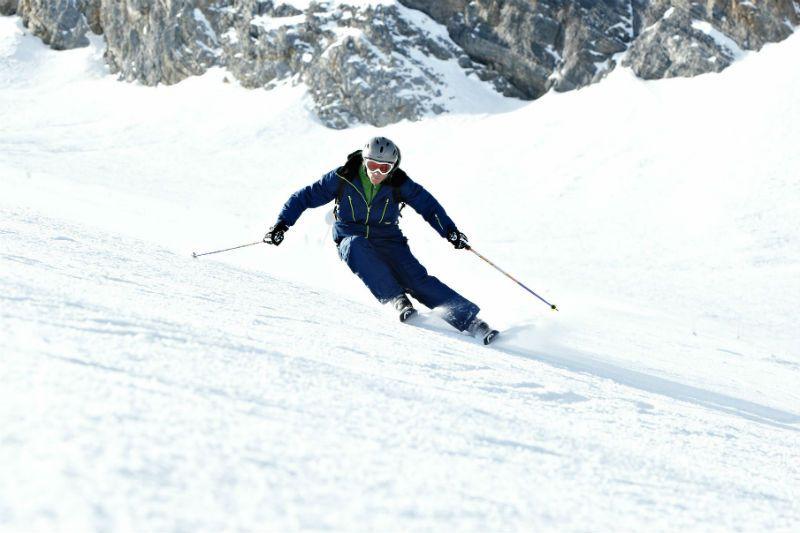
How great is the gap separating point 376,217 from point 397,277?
23.8 inches

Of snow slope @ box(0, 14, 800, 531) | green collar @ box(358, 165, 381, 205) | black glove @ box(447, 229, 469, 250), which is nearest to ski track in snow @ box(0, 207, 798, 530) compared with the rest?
snow slope @ box(0, 14, 800, 531)

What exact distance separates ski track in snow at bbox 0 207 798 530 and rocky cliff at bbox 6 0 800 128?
21294 mm

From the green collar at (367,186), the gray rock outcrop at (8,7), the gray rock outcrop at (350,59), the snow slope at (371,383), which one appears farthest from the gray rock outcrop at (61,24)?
the green collar at (367,186)

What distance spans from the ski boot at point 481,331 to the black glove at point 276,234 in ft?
6.48

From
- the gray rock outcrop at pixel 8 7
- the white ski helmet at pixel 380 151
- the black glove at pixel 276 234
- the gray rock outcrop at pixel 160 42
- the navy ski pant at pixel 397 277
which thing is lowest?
the gray rock outcrop at pixel 8 7

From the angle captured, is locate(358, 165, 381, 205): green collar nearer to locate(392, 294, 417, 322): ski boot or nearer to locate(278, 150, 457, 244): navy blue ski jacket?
locate(278, 150, 457, 244): navy blue ski jacket

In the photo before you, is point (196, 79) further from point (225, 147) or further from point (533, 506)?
point (533, 506)

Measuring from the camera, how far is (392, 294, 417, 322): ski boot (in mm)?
4797

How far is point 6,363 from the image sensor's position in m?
1.76

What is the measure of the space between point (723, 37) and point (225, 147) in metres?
16.5

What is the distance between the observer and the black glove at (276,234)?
5762 mm

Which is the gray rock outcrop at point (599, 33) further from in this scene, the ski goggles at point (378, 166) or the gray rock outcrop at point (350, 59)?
the ski goggles at point (378, 166)

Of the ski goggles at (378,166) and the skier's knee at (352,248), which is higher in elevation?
the ski goggles at (378,166)

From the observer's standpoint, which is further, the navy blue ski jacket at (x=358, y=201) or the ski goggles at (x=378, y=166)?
the navy blue ski jacket at (x=358, y=201)
